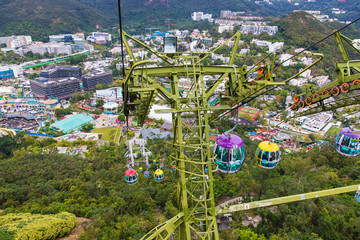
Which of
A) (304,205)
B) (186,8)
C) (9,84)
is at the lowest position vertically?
(9,84)

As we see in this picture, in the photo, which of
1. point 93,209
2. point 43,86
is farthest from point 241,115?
point 43,86

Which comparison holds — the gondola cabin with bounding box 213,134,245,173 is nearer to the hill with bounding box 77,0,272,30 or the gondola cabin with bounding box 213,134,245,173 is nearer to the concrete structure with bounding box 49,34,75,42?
the concrete structure with bounding box 49,34,75,42

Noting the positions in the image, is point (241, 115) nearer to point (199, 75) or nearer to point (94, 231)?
point (94, 231)

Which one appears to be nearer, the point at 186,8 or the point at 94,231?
the point at 94,231

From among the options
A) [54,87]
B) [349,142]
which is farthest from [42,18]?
[349,142]

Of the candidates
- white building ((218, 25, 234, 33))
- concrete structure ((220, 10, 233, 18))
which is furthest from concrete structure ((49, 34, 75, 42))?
concrete structure ((220, 10, 233, 18))
